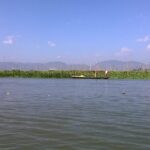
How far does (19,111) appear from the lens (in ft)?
83.3

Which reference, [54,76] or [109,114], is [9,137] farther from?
[54,76]

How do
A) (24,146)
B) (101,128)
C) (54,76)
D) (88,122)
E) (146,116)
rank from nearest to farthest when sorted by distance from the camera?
(24,146) < (101,128) < (88,122) < (146,116) < (54,76)

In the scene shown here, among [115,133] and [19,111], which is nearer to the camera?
[115,133]

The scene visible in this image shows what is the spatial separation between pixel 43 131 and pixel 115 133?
3347mm

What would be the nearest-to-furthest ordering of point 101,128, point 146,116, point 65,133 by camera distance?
1. point 65,133
2. point 101,128
3. point 146,116

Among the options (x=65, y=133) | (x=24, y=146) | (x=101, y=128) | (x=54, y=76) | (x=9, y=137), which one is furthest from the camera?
(x=54, y=76)

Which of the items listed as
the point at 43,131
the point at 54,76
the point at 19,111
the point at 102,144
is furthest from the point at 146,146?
the point at 54,76

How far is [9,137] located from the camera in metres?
16.2

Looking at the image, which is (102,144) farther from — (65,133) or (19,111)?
(19,111)

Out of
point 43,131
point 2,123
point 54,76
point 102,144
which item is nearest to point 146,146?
point 102,144

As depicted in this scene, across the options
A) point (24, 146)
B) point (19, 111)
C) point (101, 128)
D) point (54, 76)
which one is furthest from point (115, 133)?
point (54, 76)

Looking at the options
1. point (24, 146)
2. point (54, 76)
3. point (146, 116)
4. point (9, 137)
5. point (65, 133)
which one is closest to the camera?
point (24, 146)

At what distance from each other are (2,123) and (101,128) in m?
5.17

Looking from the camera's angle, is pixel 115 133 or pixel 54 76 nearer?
pixel 115 133
